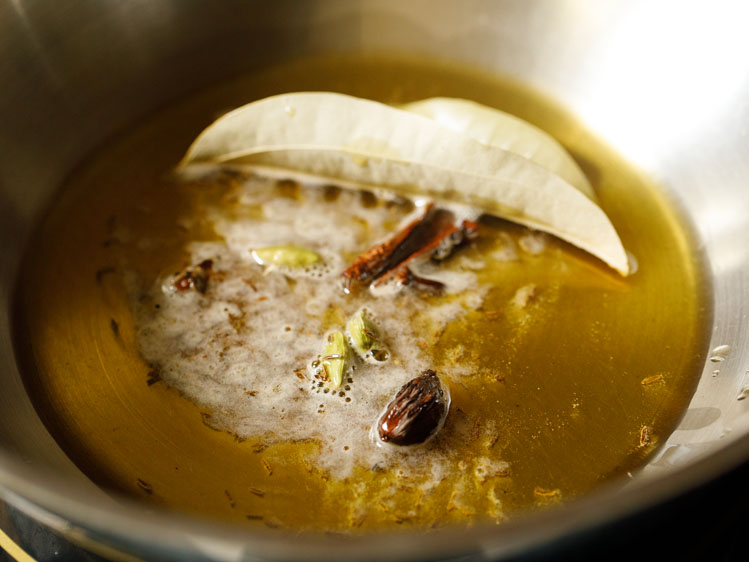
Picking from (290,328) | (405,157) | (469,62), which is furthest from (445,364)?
(469,62)

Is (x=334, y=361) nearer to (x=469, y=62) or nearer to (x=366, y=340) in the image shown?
(x=366, y=340)

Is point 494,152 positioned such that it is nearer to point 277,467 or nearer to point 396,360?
point 396,360

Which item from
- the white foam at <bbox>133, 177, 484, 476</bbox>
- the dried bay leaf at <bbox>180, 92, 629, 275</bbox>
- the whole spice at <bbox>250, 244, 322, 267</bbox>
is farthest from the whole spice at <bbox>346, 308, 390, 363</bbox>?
the dried bay leaf at <bbox>180, 92, 629, 275</bbox>

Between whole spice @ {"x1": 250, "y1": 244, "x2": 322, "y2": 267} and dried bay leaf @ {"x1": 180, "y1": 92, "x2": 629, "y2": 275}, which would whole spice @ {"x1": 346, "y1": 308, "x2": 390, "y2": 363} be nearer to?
whole spice @ {"x1": 250, "y1": 244, "x2": 322, "y2": 267}

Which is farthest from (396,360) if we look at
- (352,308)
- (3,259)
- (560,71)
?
(560,71)

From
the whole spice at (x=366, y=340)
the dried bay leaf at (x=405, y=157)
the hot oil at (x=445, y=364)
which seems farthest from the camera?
the dried bay leaf at (x=405, y=157)

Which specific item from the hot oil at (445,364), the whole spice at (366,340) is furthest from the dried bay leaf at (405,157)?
the whole spice at (366,340)

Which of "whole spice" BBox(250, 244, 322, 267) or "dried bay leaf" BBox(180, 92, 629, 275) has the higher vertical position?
"dried bay leaf" BBox(180, 92, 629, 275)

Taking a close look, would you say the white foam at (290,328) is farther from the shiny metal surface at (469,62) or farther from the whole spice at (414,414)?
the shiny metal surface at (469,62)
